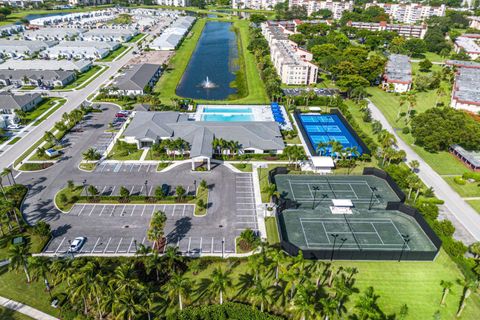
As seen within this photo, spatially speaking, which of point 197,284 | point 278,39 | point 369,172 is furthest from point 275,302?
point 278,39

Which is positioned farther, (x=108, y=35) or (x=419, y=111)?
(x=108, y=35)

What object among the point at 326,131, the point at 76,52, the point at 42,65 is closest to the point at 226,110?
the point at 326,131

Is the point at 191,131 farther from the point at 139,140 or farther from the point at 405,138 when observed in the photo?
the point at 405,138

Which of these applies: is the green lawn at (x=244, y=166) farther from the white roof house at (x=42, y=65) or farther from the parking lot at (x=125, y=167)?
the white roof house at (x=42, y=65)

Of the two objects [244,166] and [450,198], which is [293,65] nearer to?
[244,166]

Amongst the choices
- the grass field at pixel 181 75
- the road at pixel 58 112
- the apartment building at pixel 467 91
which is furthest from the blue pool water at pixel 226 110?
the apartment building at pixel 467 91

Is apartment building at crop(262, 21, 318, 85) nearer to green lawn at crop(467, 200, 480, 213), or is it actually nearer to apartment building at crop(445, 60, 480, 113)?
apartment building at crop(445, 60, 480, 113)
